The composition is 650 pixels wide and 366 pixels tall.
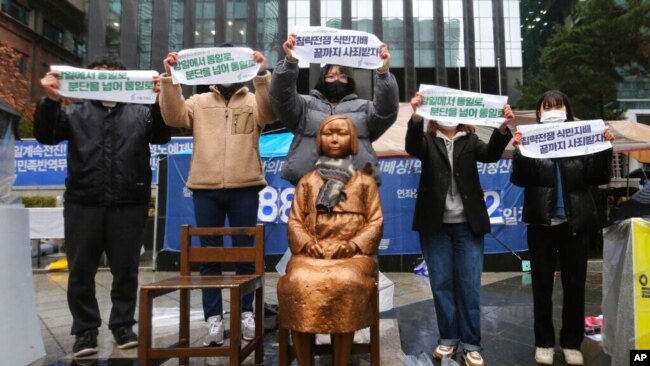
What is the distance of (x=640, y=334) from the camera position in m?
2.80

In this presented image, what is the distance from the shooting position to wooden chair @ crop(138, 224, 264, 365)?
8.39 ft

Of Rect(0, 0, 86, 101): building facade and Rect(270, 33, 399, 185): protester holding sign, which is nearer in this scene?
Rect(270, 33, 399, 185): protester holding sign

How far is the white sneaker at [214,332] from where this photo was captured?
3.25 m

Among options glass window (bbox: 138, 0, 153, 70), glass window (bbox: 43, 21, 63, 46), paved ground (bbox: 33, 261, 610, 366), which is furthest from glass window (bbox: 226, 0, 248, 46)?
paved ground (bbox: 33, 261, 610, 366)

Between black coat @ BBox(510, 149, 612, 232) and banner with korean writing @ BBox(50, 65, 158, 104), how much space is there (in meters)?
2.81

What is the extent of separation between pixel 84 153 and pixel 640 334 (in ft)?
12.9

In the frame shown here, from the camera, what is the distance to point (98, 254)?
3.50 m

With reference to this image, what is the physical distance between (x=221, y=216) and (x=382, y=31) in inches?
1173

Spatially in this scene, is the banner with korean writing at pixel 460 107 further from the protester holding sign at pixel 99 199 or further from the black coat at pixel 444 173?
the protester holding sign at pixel 99 199

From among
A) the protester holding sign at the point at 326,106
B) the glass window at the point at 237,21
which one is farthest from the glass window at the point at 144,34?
the protester holding sign at the point at 326,106

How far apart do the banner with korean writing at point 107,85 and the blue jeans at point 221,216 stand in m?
0.83

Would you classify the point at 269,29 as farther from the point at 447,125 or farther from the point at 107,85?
the point at 447,125

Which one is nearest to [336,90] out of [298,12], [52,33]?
[298,12]

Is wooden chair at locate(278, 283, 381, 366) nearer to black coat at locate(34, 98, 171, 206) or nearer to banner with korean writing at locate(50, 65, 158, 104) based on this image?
black coat at locate(34, 98, 171, 206)
